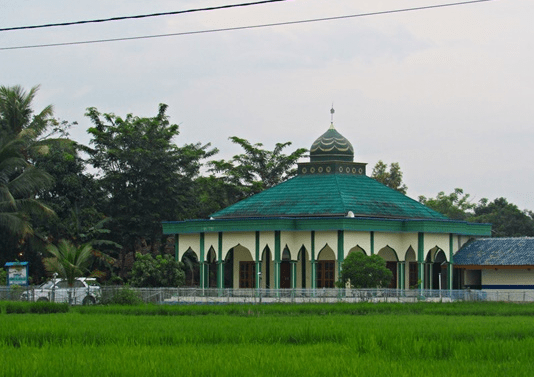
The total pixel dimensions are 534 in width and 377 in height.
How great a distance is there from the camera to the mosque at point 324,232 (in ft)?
150

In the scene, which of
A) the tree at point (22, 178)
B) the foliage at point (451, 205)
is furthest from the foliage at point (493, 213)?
the tree at point (22, 178)

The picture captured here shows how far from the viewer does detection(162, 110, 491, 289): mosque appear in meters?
45.8

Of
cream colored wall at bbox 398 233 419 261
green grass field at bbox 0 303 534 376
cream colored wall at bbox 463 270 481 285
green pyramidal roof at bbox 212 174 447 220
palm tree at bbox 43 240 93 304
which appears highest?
green pyramidal roof at bbox 212 174 447 220

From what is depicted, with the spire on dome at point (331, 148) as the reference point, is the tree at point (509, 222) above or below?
below

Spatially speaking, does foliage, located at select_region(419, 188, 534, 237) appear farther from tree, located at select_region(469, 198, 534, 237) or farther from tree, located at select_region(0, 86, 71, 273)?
tree, located at select_region(0, 86, 71, 273)

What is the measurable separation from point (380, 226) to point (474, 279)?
6.83 m

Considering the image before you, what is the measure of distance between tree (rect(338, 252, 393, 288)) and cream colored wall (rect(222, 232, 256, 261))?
5.36 meters

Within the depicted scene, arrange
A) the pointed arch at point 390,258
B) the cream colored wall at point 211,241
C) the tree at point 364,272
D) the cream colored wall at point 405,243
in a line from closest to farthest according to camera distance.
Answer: the tree at point 364,272 < the cream colored wall at point 405,243 < the cream colored wall at point 211,241 < the pointed arch at point 390,258

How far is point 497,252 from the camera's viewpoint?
1901 inches

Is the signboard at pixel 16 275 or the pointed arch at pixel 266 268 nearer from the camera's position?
the signboard at pixel 16 275

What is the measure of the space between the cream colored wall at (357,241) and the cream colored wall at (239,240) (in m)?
4.34

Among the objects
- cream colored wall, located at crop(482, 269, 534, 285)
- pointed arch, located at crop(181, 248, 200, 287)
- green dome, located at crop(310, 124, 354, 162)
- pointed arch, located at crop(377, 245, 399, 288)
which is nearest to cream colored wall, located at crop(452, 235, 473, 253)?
cream colored wall, located at crop(482, 269, 534, 285)

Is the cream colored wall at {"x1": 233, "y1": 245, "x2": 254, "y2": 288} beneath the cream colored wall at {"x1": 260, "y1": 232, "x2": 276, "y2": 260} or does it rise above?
beneath

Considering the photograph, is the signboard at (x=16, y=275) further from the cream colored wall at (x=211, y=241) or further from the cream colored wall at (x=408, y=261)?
the cream colored wall at (x=408, y=261)
